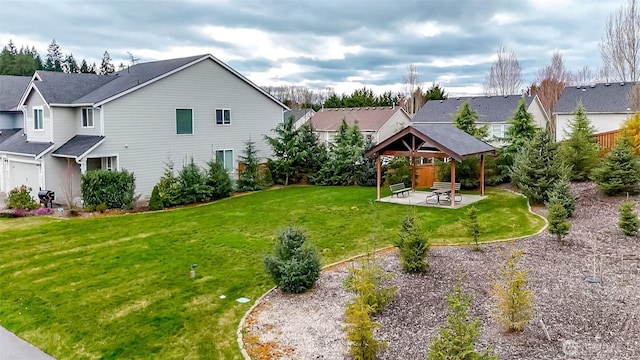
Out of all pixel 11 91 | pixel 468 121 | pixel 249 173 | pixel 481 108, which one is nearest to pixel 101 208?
pixel 249 173

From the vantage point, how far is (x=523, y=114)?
883 inches

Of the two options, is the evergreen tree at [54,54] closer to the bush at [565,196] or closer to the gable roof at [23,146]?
the gable roof at [23,146]

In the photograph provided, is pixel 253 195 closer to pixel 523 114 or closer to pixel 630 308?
pixel 523 114

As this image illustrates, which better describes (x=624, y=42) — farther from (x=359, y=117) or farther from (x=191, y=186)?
(x=359, y=117)

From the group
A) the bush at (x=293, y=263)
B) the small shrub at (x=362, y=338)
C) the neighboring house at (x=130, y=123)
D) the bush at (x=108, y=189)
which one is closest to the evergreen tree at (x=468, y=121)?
the neighboring house at (x=130, y=123)

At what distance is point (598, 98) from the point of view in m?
35.7

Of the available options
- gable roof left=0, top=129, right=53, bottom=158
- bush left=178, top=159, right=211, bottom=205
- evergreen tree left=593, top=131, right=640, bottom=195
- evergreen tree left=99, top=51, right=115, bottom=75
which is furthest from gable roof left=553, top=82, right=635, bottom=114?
evergreen tree left=99, top=51, right=115, bottom=75

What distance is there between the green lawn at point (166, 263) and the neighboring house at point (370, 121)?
933 inches

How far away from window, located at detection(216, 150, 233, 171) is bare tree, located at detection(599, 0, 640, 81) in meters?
22.2

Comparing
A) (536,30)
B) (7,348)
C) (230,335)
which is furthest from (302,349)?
(536,30)

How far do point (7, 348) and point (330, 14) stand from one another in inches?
577

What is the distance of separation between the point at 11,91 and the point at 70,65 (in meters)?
51.9

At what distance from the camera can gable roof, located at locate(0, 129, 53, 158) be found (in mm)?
20942

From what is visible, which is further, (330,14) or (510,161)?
(510,161)
